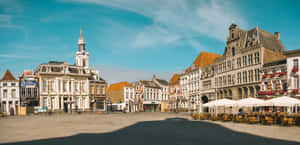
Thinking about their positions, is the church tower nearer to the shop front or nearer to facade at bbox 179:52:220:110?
the shop front

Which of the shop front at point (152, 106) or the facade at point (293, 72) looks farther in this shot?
the shop front at point (152, 106)

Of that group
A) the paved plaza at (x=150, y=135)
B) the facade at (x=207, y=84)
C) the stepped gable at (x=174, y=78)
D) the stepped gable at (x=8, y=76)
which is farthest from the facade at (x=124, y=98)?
the paved plaza at (x=150, y=135)

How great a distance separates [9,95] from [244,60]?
4707 cm

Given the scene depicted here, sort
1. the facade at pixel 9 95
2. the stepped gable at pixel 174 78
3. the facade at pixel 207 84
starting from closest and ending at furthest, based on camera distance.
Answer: the facade at pixel 9 95 → the facade at pixel 207 84 → the stepped gable at pixel 174 78

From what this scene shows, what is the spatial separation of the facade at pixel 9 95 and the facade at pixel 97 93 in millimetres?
16191

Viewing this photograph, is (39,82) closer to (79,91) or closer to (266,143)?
(79,91)

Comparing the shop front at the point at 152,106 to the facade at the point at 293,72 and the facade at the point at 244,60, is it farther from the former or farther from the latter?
the facade at the point at 293,72

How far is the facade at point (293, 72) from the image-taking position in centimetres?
3409

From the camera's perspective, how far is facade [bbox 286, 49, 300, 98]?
3409 cm

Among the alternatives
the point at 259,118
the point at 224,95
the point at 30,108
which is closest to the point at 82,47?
the point at 30,108

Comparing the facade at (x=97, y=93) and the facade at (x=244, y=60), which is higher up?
the facade at (x=244, y=60)

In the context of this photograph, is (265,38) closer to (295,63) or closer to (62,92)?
(295,63)

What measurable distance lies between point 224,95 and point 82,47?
4069 cm

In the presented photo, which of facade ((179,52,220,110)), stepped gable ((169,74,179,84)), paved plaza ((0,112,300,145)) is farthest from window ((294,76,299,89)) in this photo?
stepped gable ((169,74,179,84))
